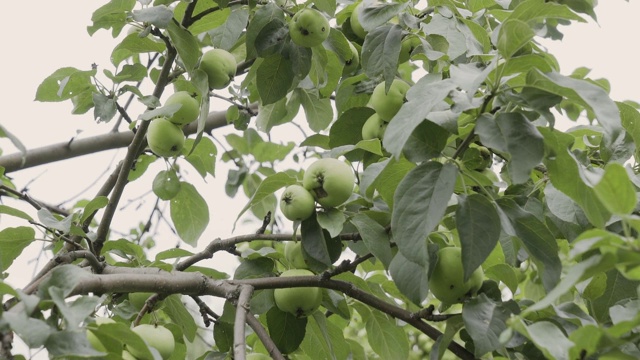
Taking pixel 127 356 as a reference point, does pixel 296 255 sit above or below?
below

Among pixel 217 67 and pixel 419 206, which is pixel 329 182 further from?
pixel 217 67

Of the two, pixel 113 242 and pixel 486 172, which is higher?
pixel 113 242

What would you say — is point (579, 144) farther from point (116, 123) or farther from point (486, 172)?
point (116, 123)

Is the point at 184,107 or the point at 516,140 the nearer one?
the point at 516,140

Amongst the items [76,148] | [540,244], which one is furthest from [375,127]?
[76,148]

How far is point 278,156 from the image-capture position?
2432 millimetres

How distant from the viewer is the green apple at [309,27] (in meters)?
1.39

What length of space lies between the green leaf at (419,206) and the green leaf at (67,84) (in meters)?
0.88

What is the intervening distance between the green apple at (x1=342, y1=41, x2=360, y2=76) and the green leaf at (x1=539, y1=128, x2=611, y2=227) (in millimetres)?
665

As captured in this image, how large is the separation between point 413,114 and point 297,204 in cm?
36

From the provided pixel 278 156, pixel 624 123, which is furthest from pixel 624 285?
pixel 278 156

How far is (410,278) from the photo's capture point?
1.10m

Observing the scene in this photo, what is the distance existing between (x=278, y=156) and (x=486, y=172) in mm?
1140

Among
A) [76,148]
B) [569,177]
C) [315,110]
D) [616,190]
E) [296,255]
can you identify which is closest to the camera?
[616,190]
